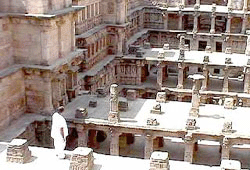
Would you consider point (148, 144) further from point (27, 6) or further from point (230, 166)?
point (27, 6)

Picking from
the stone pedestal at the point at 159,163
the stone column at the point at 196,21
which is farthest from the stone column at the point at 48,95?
the stone column at the point at 196,21

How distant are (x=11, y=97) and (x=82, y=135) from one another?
4.81 metres

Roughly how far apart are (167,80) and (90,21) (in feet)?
33.3

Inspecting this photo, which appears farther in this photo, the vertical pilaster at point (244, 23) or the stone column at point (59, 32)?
the vertical pilaster at point (244, 23)

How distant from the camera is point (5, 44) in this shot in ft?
79.7

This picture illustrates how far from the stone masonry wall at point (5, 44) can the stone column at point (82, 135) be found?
5.46 m

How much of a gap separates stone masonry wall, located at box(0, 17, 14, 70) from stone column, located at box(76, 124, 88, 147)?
5.46 metres

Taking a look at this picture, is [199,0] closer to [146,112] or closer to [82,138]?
[146,112]

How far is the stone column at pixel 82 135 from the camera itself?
86.2 feet

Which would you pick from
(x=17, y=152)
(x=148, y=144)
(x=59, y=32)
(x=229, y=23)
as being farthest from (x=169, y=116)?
(x=229, y=23)

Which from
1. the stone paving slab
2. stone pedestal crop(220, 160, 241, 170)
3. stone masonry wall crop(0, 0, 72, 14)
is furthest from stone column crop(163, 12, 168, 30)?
stone pedestal crop(220, 160, 241, 170)

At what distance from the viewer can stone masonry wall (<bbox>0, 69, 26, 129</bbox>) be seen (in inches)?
931

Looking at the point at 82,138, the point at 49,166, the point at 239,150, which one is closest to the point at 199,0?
the point at 239,150

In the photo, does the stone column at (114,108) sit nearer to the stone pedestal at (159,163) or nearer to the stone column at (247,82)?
the stone pedestal at (159,163)
